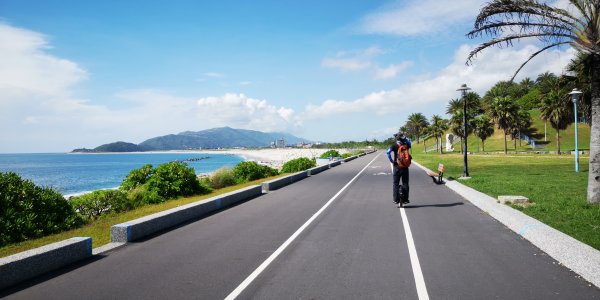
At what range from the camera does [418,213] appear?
10352mm

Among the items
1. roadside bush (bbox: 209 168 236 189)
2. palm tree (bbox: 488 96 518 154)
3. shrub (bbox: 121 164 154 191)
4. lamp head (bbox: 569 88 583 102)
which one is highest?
palm tree (bbox: 488 96 518 154)

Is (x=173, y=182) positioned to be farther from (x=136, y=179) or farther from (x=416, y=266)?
(x=416, y=266)

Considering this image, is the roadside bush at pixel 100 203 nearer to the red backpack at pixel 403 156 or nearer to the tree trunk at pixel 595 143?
the red backpack at pixel 403 156

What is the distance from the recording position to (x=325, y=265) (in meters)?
5.81

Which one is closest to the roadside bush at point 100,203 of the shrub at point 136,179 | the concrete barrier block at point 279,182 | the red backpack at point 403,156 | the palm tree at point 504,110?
the shrub at point 136,179

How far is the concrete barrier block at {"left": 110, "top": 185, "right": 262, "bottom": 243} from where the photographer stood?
7.52 metres

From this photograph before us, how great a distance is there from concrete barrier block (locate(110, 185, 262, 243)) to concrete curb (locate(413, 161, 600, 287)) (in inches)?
297

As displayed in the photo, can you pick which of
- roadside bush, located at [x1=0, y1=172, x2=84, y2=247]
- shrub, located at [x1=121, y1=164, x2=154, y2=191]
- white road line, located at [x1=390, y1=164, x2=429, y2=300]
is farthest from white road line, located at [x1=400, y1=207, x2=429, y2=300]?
shrub, located at [x1=121, y1=164, x2=154, y2=191]

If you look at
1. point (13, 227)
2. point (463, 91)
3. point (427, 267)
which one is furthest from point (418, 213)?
point (463, 91)

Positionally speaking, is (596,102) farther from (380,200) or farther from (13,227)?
(13,227)

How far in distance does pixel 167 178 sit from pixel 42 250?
11.6 metres

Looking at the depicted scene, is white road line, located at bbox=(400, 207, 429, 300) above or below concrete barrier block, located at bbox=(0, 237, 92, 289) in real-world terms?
below

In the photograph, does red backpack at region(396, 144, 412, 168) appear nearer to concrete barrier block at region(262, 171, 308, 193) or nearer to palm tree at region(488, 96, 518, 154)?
concrete barrier block at region(262, 171, 308, 193)

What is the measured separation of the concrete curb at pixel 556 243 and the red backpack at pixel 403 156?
8.08ft
